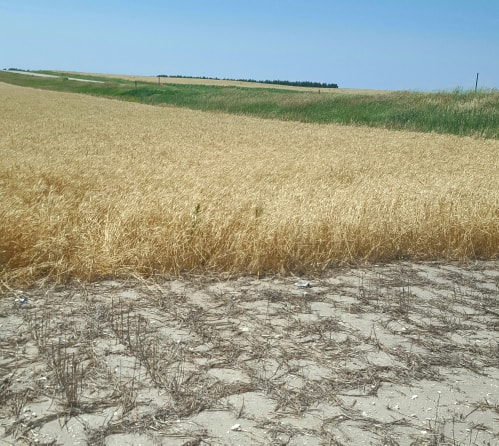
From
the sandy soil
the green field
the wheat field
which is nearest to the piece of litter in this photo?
the sandy soil

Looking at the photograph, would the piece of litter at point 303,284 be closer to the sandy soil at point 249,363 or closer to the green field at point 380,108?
the sandy soil at point 249,363

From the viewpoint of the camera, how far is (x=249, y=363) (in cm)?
344

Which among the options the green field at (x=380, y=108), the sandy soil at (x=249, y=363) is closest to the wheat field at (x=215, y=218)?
the sandy soil at (x=249, y=363)

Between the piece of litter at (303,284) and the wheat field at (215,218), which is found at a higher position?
the wheat field at (215,218)

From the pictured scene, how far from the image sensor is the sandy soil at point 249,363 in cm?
273

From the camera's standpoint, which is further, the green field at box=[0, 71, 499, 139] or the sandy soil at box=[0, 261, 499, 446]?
the green field at box=[0, 71, 499, 139]

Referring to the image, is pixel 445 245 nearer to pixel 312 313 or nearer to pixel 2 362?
pixel 312 313

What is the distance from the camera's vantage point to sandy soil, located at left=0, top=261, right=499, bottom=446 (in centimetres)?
273

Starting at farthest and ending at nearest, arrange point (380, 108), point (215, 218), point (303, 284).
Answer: point (380, 108) → point (215, 218) → point (303, 284)

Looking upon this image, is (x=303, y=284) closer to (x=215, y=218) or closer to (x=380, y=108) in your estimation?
(x=215, y=218)

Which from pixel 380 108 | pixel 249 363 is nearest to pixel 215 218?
pixel 249 363

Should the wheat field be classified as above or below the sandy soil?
above

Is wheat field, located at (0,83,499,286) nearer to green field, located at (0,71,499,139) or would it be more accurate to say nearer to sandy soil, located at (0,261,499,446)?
sandy soil, located at (0,261,499,446)

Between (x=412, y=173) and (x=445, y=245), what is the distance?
244 inches
